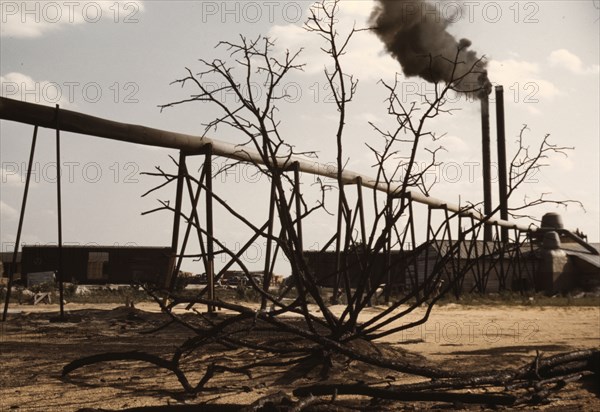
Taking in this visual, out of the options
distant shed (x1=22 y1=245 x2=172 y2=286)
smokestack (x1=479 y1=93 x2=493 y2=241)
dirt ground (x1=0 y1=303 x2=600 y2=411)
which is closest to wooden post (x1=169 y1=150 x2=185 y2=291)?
dirt ground (x1=0 y1=303 x2=600 y2=411)

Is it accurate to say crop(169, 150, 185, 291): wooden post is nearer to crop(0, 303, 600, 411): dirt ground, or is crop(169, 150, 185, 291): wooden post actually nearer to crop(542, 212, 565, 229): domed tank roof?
crop(0, 303, 600, 411): dirt ground

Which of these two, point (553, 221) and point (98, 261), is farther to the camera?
point (553, 221)

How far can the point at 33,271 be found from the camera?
104 feet

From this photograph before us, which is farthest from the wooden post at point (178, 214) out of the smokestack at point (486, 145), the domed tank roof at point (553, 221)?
the domed tank roof at point (553, 221)

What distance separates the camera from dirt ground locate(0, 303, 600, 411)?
3.78m

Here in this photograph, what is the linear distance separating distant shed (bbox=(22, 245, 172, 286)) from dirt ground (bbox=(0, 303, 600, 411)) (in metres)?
23.4

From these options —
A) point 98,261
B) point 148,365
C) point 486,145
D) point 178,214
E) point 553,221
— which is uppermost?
point 486,145

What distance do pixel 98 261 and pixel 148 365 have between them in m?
28.6

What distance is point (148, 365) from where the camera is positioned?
5.05 meters

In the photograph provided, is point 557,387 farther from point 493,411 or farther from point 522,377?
point 493,411

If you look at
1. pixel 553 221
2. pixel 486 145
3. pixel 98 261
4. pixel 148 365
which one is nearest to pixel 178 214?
pixel 148 365

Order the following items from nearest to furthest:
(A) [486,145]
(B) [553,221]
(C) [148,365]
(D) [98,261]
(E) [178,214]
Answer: (C) [148,365] → (E) [178,214] → (A) [486,145] → (D) [98,261] → (B) [553,221]

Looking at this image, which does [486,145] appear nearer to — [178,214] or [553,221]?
[553,221]

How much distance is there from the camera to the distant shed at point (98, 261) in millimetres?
31531
